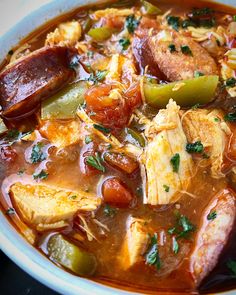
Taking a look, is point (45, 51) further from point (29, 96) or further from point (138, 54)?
point (138, 54)

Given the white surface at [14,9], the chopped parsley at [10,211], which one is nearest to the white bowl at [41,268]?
the chopped parsley at [10,211]

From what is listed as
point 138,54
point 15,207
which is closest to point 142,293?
point 15,207

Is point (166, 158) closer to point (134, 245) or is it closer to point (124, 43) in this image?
point (134, 245)

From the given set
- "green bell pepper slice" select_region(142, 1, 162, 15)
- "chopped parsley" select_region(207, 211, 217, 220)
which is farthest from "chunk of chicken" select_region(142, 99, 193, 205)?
"green bell pepper slice" select_region(142, 1, 162, 15)

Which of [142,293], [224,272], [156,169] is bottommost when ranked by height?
[224,272]

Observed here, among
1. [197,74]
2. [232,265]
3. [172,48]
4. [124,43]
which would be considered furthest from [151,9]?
[232,265]

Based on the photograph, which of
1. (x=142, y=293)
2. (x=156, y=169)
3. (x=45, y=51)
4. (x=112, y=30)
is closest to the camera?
(x=142, y=293)

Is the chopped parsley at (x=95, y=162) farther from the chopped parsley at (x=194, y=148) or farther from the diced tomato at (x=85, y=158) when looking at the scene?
the chopped parsley at (x=194, y=148)
